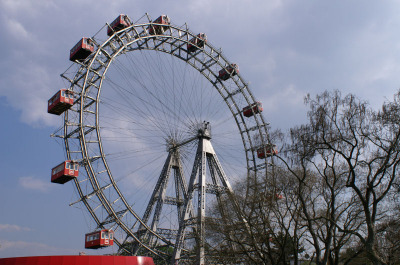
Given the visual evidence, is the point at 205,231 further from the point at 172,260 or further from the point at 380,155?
the point at 380,155

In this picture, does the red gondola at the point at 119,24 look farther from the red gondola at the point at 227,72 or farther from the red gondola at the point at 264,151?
the red gondola at the point at 264,151

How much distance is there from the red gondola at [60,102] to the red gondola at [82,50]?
3508 millimetres

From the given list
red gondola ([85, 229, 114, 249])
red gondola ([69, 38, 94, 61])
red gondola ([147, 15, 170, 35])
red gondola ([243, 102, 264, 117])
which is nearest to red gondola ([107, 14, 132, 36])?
red gondola ([147, 15, 170, 35])

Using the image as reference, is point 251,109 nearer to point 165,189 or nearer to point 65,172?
point 165,189

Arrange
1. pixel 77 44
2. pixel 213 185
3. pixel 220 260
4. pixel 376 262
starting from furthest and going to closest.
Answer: pixel 213 185 < pixel 77 44 < pixel 220 260 < pixel 376 262

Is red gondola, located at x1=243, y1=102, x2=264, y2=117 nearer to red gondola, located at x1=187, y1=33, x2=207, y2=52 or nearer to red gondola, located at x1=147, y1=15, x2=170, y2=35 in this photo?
red gondola, located at x1=187, y1=33, x2=207, y2=52

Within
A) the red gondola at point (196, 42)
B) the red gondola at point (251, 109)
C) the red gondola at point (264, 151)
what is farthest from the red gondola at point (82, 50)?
the red gondola at point (264, 151)

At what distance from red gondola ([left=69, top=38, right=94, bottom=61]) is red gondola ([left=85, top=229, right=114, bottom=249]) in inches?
541

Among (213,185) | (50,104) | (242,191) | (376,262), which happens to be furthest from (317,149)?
(50,104)

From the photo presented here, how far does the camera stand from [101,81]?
91.5 feet

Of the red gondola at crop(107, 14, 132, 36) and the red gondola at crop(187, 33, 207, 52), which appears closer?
the red gondola at crop(107, 14, 132, 36)

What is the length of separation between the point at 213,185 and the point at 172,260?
23.7 ft

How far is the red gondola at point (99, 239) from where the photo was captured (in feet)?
82.4

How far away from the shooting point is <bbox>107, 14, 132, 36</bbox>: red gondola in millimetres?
30406
